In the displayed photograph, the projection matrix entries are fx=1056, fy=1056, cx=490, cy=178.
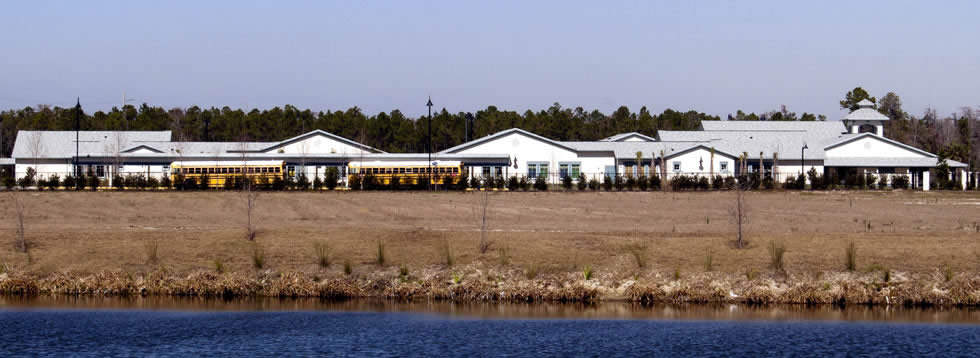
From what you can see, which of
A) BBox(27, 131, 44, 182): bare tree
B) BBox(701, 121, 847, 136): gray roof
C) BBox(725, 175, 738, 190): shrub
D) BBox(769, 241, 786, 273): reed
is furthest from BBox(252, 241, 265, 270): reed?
BBox(701, 121, 847, 136): gray roof

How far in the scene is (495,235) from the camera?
110ft

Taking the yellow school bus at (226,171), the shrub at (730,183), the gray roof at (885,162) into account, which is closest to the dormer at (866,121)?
the gray roof at (885,162)

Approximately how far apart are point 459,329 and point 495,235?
10.4 m

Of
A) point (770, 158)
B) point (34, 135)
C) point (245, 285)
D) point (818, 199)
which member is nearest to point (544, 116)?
point (770, 158)

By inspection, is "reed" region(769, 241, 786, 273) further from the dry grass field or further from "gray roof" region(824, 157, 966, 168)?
"gray roof" region(824, 157, 966, 168)

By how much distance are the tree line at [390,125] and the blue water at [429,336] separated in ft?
288

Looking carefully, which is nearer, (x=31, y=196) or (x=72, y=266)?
(x=72, y=266)

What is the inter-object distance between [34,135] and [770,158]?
215 ft

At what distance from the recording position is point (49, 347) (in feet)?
68.8

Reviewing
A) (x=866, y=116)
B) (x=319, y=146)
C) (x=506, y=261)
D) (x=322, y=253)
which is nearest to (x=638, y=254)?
(x=506, y=261)

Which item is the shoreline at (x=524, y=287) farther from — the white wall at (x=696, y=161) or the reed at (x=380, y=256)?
the white wall at (x=696, y=161)

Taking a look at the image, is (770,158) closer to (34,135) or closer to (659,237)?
(659,237)

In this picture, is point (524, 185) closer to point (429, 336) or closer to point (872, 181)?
point (872, 181)

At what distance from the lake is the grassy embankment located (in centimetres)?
77
